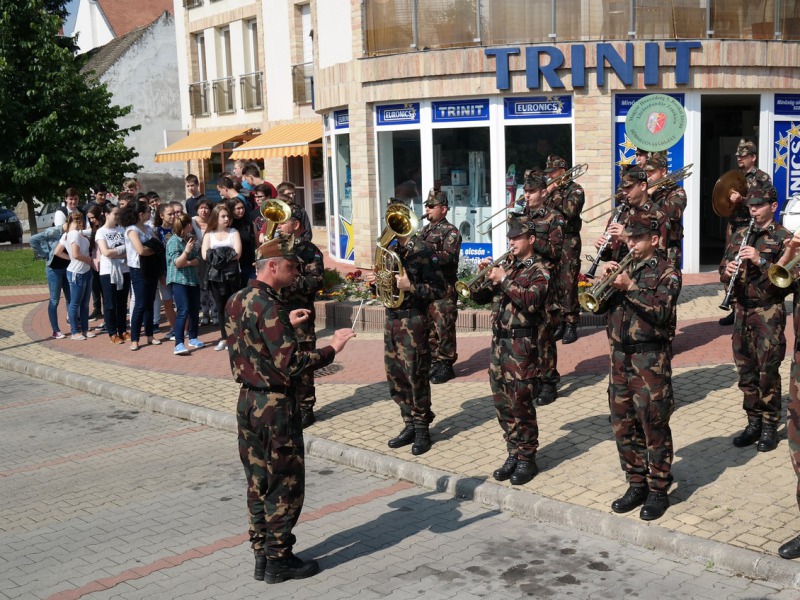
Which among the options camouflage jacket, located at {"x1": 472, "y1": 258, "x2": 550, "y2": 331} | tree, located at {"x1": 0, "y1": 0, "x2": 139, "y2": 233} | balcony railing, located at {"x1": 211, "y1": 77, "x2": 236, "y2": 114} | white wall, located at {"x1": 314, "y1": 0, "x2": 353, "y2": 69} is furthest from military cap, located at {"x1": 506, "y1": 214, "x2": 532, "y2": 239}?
tree, located at {"x1": 0, "y1": 0, "x2": 139, "y2": 233}

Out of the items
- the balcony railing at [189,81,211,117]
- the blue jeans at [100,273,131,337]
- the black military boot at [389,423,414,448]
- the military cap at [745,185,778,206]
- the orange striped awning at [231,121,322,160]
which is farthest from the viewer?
the balcony railing at [189,81,211,117]

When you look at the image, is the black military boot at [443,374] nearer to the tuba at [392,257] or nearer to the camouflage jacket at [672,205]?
the tuba at [392,257]

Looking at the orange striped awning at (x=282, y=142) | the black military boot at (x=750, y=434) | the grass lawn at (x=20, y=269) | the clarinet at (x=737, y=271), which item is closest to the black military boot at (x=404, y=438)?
the black military boot at (x=750, y=434)

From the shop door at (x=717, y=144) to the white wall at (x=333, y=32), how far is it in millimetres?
6714

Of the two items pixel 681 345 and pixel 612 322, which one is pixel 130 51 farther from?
pixel 612 322

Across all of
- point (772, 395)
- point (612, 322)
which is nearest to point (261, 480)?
point (612, 322)

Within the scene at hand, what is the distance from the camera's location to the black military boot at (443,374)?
34.9ft

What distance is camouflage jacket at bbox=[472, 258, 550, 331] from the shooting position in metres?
7.32

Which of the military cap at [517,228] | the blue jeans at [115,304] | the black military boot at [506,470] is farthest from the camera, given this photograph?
the blue jeans at [115,304]

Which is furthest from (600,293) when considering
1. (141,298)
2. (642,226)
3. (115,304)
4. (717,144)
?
(717,144)

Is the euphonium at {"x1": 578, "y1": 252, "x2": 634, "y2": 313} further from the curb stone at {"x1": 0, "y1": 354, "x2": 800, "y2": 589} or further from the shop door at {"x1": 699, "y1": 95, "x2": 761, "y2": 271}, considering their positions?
the shop door at {"x1": 699, "y1": 95, "x2": 761, "y2": 271}

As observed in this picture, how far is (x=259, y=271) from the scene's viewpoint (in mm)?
6090

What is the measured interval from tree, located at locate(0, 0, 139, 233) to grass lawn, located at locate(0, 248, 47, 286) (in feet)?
9.27

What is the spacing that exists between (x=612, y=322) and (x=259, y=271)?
96.9 inches
